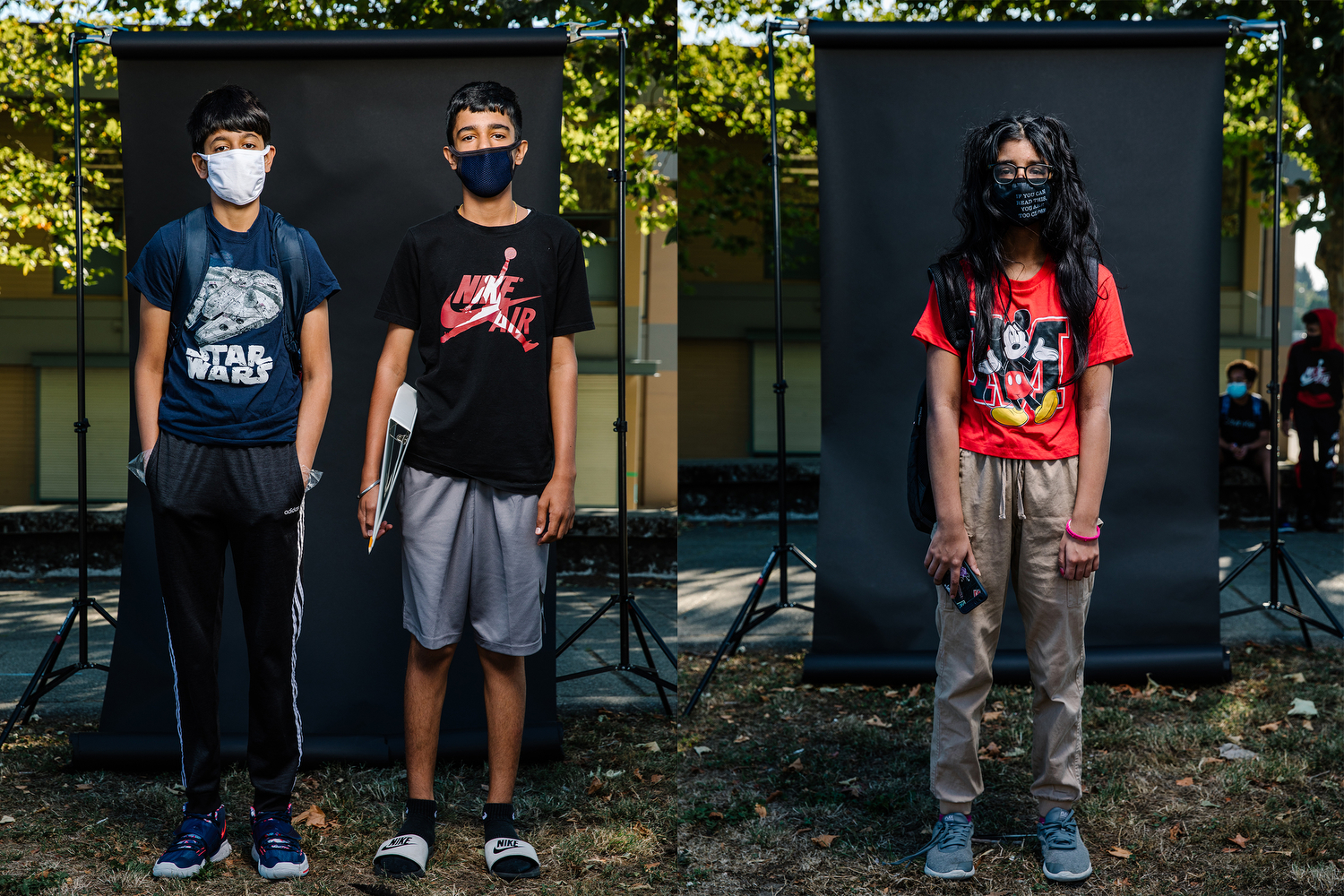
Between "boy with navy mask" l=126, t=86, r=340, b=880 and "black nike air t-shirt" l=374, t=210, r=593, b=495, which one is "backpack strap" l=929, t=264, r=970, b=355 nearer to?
"black nike air t-shirt" l=374, t=210, r=593, b=495

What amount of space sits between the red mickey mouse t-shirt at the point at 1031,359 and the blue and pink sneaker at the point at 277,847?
7.62ft

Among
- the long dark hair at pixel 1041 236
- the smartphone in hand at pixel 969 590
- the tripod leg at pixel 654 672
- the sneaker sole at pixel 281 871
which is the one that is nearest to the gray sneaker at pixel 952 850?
the smartphone in hand at pixel 969 590

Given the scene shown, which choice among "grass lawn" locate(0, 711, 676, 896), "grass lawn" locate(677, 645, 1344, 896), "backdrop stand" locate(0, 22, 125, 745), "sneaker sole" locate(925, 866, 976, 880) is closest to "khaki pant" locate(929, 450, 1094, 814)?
"sneaker sole" locate(925, 866, 976, 880)

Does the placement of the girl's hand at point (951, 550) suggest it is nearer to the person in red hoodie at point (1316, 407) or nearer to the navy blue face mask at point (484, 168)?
the navy blue face mask at point (484, 168)

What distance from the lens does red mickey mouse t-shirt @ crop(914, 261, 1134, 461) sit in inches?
119

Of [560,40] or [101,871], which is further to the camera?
[560,40]

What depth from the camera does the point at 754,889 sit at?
3.21 metres

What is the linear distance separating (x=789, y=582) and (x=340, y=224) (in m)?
4.69

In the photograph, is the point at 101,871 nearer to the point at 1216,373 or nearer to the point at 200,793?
the point at 200,793

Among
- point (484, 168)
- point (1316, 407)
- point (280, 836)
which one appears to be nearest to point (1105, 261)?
point (484, 168)

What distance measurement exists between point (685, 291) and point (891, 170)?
10014 mm

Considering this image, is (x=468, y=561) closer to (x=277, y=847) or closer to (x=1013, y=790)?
(x=277, y=847)

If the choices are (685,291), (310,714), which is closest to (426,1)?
(310,714)

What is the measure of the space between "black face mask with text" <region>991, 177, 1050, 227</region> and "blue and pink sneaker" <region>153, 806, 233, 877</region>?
9.63ft
